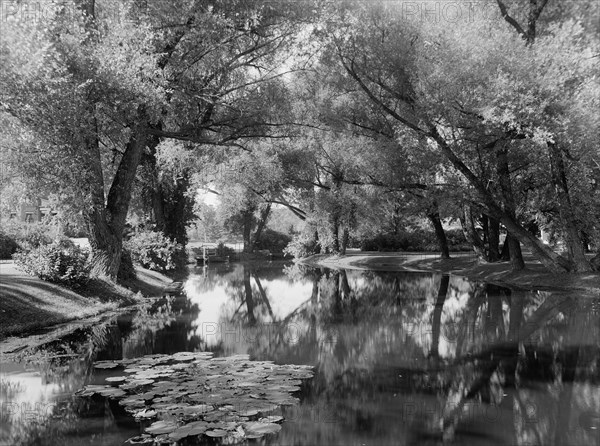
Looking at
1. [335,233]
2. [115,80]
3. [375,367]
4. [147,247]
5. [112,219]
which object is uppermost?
[115,80]

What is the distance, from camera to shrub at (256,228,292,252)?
60500mm

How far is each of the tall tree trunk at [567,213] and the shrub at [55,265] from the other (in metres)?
17.8

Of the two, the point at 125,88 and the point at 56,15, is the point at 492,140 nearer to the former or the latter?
the point at 125,88

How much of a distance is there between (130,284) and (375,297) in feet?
31.1

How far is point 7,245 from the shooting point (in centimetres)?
2769

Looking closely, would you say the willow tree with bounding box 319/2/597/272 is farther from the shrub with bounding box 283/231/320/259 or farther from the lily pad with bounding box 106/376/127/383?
the shrub with bounding box 283/231/320/259

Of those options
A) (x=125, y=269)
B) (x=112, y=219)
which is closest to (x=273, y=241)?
(x=125, y=269)

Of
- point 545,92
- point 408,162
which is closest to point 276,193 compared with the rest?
point 408,162

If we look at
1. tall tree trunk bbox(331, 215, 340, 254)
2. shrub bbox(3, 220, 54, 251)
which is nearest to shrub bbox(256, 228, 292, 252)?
tall tree trunk bbox(331, 215, 340, 254)

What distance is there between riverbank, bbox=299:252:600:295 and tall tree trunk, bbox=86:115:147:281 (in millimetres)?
16639

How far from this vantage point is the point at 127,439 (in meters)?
5.65

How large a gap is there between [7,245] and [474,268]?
85.5ft

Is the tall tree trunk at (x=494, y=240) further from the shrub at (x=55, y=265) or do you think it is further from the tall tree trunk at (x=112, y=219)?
the shrub at (x=55, y=265)

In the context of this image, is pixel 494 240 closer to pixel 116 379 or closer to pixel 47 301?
pixel 47 301
